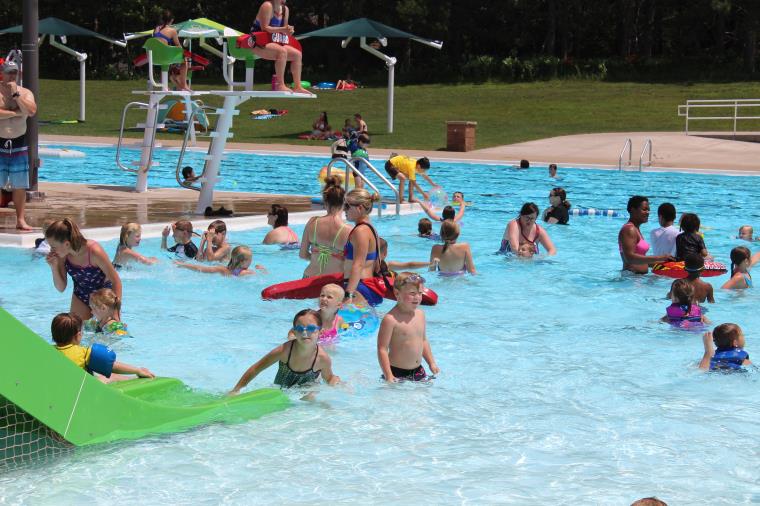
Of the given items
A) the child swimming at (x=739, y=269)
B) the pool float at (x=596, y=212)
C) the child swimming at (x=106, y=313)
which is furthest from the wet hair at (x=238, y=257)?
the pool float at (x=596, y=212)

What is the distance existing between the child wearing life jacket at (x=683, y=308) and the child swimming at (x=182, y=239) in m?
5.09

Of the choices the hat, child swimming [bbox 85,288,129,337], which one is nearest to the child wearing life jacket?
child swimming [bbox 85,288,129,337]

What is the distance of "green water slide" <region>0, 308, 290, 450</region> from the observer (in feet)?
18.2

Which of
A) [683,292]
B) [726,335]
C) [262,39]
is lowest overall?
[726,335]

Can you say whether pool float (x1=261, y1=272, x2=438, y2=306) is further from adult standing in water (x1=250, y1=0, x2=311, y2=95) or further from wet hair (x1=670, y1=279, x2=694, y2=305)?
adult standing in water (x1=250, y1=0, x2=311, y2=95)

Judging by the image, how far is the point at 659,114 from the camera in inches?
1355

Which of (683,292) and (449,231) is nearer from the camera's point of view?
(683,292)

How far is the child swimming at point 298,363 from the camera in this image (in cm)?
701

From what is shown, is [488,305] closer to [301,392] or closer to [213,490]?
[301,392]

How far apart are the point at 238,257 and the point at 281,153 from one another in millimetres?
14202

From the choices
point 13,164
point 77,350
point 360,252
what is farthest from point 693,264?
point 13,164

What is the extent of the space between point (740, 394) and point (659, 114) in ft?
90.7

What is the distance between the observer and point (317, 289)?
396 inches

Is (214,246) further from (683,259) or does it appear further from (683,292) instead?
(683,292)
